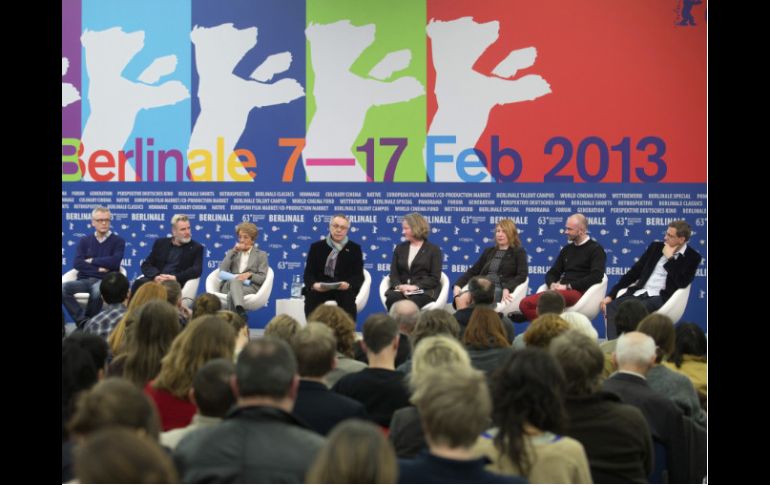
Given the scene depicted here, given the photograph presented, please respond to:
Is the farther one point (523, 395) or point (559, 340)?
point (559, 340)

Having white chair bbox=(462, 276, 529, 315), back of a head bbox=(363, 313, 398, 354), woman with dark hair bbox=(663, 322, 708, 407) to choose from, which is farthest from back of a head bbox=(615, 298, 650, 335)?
white chair bbox=(462, 276, 529, 315)

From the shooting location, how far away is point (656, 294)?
7.97 meters

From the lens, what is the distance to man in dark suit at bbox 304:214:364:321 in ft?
27.3

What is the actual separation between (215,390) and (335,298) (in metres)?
5.37

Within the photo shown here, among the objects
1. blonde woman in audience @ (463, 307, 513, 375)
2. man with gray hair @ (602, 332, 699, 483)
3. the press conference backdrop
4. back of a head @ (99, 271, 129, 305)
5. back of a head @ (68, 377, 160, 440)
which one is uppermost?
the press conference backdrop

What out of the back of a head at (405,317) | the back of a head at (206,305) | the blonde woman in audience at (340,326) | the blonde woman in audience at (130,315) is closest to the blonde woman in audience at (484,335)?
the blonde woman in audience at (340,326)

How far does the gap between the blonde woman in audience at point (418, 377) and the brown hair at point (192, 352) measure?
70 centimetres

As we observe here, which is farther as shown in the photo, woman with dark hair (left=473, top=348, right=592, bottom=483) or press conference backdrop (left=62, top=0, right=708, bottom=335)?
press conference backdrop (left=62, top=0, right=708, bottom=335)

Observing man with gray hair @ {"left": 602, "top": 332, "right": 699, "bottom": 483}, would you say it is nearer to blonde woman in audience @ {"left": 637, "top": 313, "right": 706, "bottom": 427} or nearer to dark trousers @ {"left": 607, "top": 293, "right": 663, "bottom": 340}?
blonde woman in audience @ {"left": 637, "top": 313, "right": 706, "bottom": 427}

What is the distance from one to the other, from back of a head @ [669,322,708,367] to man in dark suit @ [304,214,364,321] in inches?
160
